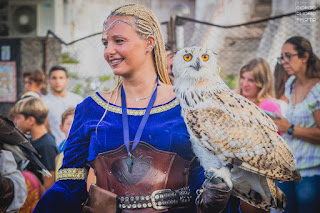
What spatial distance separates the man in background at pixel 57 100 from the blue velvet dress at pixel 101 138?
2888 mm

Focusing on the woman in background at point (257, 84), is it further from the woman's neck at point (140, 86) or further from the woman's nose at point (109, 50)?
the woman's nose at point (109, 50)

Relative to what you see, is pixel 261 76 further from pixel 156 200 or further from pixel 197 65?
pixel 156 200

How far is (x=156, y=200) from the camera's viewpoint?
70.1 inches

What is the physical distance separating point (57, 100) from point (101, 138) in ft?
10.6

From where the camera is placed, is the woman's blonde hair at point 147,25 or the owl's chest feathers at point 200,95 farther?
the woman's blonde hair at point 147,25

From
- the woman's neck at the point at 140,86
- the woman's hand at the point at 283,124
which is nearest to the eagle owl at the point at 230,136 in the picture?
the woman's neck at the point at 140,86

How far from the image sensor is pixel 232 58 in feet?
23.0

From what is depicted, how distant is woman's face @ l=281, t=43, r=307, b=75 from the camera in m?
3.49

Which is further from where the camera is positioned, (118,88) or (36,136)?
(36,136)

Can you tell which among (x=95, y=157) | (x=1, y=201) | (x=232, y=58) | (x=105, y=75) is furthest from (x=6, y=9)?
(x=95, y=157)

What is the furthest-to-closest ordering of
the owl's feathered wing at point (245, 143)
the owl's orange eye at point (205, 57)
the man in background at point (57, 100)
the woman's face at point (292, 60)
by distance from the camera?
the man in background at point (57, 100)
the woman's face at point (292, 60)
the owl's orange eye at point (205, 57)
the owl's feathered wing at point (245, 143)

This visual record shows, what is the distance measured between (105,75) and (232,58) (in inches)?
103

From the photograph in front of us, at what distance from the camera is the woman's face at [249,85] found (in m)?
3.54

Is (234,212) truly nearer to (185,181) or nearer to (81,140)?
(185,181)
